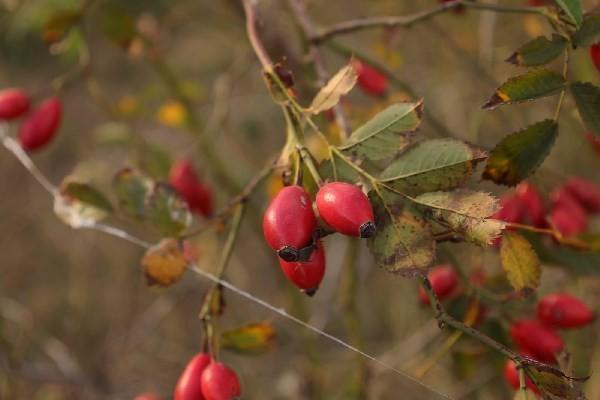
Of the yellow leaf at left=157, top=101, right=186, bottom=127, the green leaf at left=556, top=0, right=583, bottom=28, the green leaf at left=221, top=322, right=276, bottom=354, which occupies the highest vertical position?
the green leaf at left=556, top=0, right=583, bottom=28

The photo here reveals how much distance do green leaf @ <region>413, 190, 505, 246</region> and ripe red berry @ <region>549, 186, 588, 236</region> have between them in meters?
0.48

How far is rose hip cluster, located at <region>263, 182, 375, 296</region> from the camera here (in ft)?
2.15

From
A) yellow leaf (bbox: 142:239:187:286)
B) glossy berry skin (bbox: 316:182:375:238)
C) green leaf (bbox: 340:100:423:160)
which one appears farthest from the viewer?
yellow leaf (bbox: 142:239:187:286)

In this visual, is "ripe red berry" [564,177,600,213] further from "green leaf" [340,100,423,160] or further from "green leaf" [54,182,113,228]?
"green leaf" [54,182,113,228]

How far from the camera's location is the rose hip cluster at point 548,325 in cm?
96

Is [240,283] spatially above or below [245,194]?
below

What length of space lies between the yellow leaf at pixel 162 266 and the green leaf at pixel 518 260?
13.5 inches

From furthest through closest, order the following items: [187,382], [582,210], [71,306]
Result: 1. [71,306]
2. [582,210]
3. [187,382]

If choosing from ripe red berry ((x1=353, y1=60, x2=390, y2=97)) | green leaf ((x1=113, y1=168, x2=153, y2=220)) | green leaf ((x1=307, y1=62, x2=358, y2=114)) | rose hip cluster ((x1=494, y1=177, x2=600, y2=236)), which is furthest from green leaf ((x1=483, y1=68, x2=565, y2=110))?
ripe red berry ((x1=353, y1=60, x2=390, y2=97))

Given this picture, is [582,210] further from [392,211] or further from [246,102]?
[246,102]

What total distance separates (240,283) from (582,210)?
1.35 m

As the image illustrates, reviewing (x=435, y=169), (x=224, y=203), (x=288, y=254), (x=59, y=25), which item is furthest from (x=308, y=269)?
(x=224, y=203)

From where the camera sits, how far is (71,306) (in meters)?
2.76

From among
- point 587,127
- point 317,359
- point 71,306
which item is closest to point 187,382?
point 587,127
